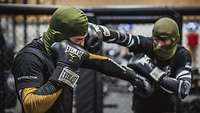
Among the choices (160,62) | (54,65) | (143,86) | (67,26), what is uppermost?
(67,26)

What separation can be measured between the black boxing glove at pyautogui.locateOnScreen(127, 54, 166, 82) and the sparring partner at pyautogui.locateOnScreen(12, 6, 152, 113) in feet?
1.93

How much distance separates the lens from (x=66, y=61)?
211cm

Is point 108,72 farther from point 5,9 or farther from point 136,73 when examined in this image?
point 5,9

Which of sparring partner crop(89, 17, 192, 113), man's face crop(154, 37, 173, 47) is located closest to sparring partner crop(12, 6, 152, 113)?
Result: sparring partner crop(89, 17, 192, 113)

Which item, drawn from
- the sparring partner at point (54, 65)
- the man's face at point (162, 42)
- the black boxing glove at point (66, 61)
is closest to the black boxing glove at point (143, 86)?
the man's face at point (162, 42)

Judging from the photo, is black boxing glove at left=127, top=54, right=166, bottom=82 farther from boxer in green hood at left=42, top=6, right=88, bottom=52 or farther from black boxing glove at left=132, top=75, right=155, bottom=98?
boxer in green hood at left=42, top=6, right=88, bottom=52

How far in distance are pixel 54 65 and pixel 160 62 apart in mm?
877

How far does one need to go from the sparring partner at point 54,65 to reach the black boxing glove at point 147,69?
0.59m

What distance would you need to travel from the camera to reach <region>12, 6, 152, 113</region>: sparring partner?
2.10m

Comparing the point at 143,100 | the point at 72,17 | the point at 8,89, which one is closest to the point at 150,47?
the point at 143,100

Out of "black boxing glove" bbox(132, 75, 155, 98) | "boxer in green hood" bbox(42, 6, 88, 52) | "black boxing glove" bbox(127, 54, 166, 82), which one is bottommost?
"black boxing glove" bbox(132, 75, 155, 98)

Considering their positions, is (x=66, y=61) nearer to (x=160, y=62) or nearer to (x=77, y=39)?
Answer: (x=77, y=39)

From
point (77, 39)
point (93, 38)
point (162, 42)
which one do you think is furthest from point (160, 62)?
point (77, 39)

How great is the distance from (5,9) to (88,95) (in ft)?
2.71
